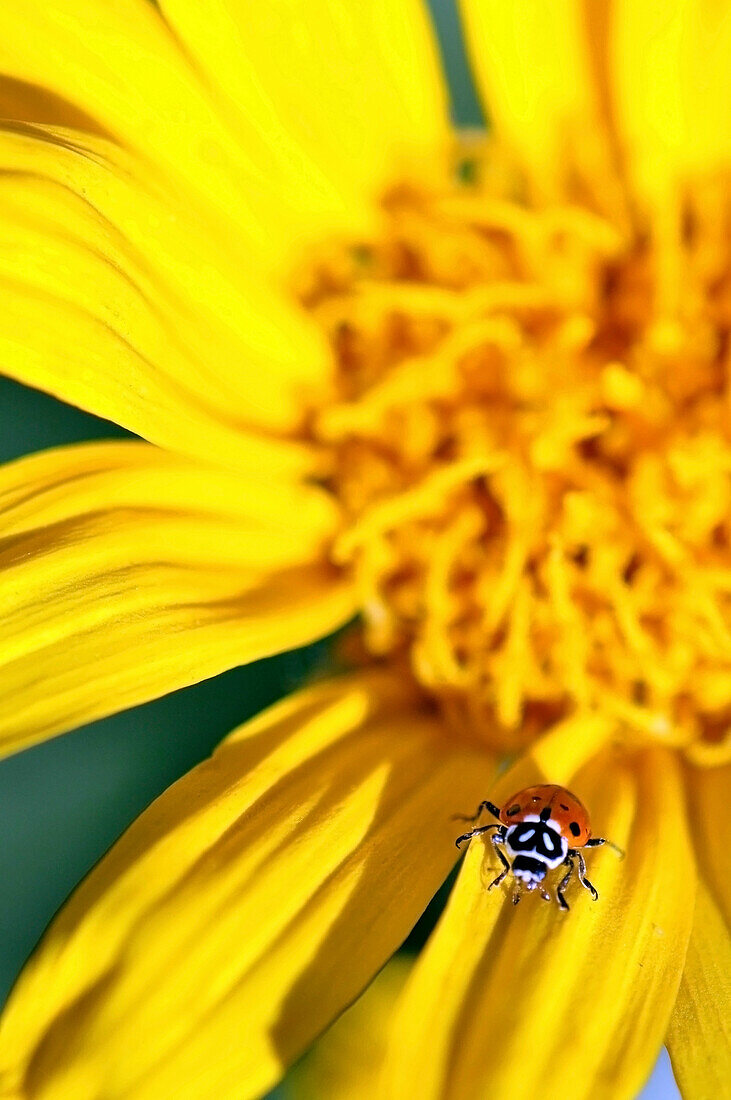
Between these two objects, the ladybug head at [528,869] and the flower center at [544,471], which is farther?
the flower center at [544,471]

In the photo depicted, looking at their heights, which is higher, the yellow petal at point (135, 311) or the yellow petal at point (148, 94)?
the yellow petal at point (148, 94)

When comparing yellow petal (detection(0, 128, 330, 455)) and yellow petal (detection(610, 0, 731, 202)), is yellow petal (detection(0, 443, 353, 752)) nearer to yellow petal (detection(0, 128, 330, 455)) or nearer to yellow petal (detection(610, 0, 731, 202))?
yellow petal (detection(0, 128, 330, 455))

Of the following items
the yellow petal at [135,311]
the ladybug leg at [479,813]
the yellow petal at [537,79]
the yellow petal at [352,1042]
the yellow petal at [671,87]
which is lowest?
the yellow petal at [352,1042]

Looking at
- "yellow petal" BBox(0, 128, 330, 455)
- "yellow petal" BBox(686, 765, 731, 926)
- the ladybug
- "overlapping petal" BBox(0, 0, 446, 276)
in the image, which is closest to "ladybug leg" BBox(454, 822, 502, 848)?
the ladybug

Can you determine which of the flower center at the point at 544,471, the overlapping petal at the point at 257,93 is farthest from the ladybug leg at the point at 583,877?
the overlapping petal at the point at 257,93

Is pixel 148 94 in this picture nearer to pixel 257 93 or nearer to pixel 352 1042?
pixel 257 93

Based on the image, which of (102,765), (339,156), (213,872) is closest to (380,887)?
(213,872)

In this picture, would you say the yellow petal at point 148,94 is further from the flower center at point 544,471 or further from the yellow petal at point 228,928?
the yellow petal at point 228,928
